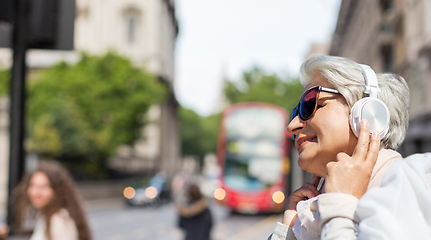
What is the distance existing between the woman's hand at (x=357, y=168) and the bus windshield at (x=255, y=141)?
15253 millimetres

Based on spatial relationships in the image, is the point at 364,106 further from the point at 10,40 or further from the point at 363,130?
the point at 10,40

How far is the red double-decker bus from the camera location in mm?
16481

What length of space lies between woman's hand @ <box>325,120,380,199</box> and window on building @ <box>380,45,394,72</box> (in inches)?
1026

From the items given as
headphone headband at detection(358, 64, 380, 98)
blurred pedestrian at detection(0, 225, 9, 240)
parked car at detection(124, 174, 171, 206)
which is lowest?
parked car at detection(124, 174, 171, 206)

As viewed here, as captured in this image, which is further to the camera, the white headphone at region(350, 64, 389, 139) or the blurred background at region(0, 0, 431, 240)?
the blurred background at region(0, 0, 431, 240)

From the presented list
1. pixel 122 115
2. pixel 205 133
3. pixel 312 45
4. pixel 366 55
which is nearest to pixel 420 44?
pixel 366 55

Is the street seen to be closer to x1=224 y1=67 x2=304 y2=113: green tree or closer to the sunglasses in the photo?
the sunglasses

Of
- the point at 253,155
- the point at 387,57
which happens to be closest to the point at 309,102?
the point at 253,155

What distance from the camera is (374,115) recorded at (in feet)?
3.94

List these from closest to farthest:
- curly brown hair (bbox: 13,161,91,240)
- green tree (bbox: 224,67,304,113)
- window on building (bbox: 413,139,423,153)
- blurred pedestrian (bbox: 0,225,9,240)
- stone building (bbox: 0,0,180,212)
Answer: blurred pedestrian (bbox: 0,225,9,240)
curly brown hair (bbox: 13,161,91,240)
window on building (bbox: 413,139,423,153)
stone building (bbox: 0,0,180,212)
green tree (bbox: 224,67,304,113)

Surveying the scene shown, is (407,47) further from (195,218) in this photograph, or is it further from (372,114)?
(372,114)

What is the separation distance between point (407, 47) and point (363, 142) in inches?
880

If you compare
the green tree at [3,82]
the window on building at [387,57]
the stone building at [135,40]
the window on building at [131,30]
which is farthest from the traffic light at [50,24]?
the window on building at [131,30]

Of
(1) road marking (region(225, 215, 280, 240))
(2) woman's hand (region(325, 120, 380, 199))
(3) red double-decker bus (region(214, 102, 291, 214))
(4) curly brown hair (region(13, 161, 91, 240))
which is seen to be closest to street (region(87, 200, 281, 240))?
(1) road marking (region(225, 215, 280, 240))
